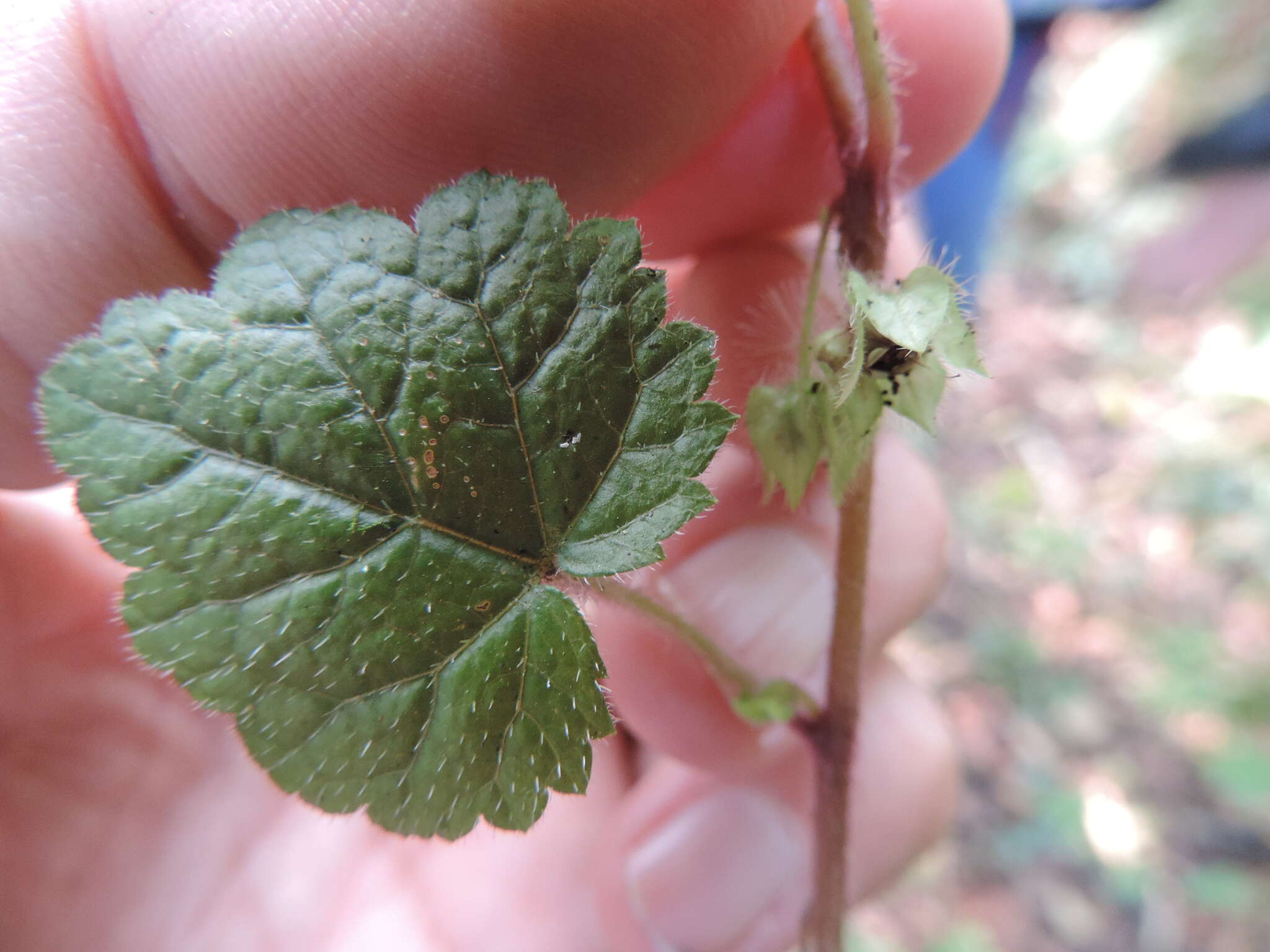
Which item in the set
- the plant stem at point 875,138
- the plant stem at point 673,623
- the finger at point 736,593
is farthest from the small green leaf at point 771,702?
the plant stem at point 875,138

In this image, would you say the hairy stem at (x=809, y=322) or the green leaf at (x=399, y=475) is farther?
the hairy stem at (x=809, y=322)

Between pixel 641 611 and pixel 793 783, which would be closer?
pixel 641 611

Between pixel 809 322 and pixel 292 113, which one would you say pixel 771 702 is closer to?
pixel 809 322

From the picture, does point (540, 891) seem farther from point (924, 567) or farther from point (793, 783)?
point (924, 567)

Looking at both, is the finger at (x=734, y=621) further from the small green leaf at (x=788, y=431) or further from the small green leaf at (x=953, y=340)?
the small green leaf at (x=953, y=340)

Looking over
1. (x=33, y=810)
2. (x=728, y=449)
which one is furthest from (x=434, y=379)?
(x=33, y=810)

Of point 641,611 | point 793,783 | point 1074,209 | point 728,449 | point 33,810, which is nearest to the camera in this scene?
point 641,611
